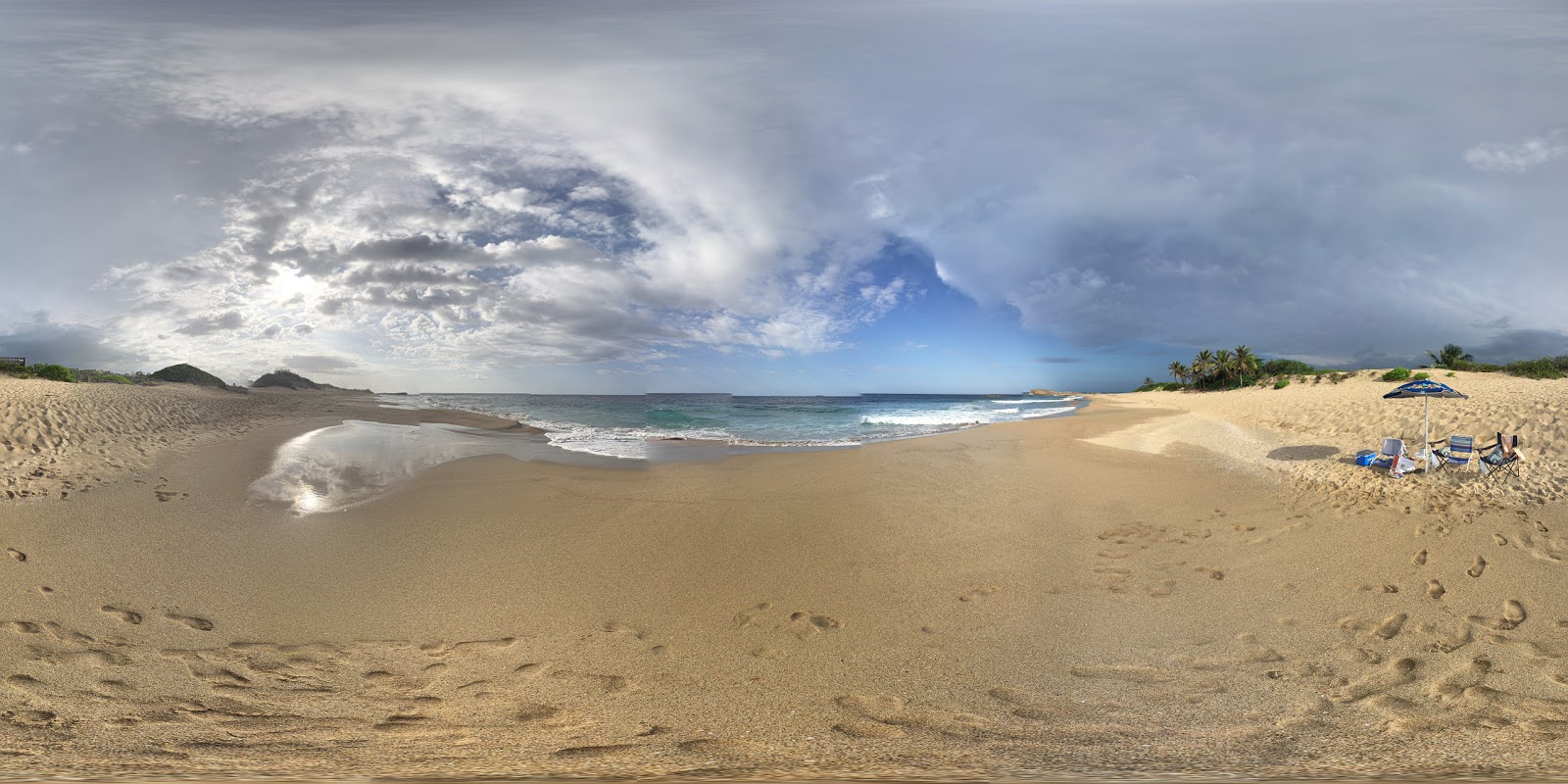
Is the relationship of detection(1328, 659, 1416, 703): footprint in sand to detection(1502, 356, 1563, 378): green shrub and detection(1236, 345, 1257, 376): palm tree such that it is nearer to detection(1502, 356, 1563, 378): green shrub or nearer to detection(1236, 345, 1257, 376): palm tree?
detection(1502, 356, 1563, 378): green shrub

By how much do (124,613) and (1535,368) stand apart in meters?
Result: 49.5

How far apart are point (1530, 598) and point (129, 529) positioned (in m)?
13.9

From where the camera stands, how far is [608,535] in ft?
23.9

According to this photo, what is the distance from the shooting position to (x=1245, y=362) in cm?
6462

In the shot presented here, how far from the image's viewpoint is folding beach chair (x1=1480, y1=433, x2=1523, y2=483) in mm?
8742

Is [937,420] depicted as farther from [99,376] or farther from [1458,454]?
[99,376]

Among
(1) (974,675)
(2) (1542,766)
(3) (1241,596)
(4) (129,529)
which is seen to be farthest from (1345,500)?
(4) (129,529)

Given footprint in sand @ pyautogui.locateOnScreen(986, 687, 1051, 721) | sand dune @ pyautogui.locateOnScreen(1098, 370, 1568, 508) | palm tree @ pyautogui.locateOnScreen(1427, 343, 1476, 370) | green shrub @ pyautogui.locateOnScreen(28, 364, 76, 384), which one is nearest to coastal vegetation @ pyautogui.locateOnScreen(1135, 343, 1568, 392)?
palm tree @ pyautogui.locateOnScreen(1427, 343, 1476, 370)

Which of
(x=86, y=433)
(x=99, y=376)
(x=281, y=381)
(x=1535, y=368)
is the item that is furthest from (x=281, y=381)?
(x=1535, y=368)

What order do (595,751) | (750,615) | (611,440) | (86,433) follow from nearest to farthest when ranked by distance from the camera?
1. (595,751)
2. (750,615)
3. (86,433)
4. (611,440)

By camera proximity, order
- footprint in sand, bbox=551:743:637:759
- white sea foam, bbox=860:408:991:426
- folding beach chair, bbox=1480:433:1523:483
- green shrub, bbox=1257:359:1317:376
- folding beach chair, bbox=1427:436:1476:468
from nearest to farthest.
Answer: footprint in sand, bbox=551:743:637:759 → folding beach chair, bbox=1480:433:1523:483 → folding beach chair, bbox=1427:436:1476:468 → white sea foam, bbox=860:408:991:426 → green shrub, bbox=1257:359:1317:376

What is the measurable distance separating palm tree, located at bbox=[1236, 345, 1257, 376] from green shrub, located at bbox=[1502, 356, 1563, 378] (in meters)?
32.0

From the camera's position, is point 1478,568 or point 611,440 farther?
point 611,440

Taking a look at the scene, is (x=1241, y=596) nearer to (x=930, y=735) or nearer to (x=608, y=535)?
(x=930, y=735)
